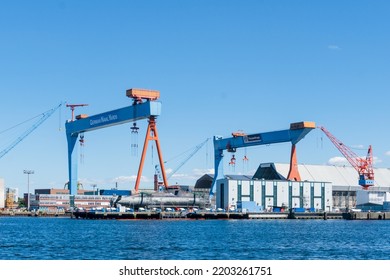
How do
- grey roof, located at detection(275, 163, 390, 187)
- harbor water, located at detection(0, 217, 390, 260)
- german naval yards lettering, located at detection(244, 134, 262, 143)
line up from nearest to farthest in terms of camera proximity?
1. harbor water, located at detection(0, 217, 390, 260)
2. german naval yards lettering, located at detection(244, 134, 262, 143)
3. grey roof, located at detection(275, 163, 390, 187)

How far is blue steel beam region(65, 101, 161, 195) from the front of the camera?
10625 centimetres

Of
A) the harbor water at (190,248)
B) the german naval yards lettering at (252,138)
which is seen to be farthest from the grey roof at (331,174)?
the harbor water at (190,248)

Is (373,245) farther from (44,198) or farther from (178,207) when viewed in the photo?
(44,198)

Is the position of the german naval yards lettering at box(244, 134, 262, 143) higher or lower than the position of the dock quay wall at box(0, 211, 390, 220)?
higher

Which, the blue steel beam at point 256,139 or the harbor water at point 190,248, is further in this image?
the blue steel beam at point 256,139

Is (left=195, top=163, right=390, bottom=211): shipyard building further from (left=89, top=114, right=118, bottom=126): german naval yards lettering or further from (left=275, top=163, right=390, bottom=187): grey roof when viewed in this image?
(left=89, top=114, right=118, bottom=126): german naval yards lettering

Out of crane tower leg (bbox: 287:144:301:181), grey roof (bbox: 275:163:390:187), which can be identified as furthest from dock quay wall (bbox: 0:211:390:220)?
grey roof (bbox: 275:163:390:187)

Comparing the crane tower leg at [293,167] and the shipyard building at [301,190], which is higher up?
the crane tower leg at [293,167]

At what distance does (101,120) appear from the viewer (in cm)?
11438

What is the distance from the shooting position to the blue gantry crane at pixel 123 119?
107 meters

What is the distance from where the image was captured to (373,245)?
2080 inches

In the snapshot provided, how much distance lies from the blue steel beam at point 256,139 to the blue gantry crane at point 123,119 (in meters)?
15.7

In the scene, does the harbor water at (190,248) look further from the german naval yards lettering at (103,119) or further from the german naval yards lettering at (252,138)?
the german naval yards lettering at (252,138)
